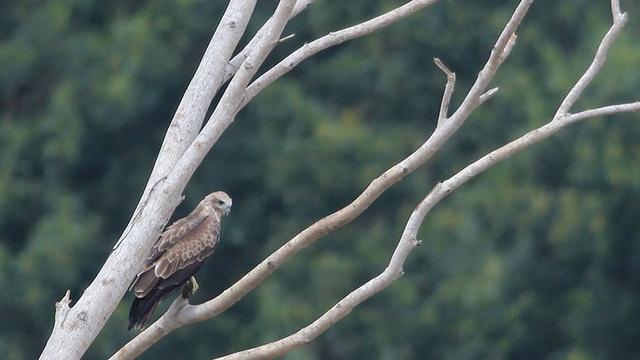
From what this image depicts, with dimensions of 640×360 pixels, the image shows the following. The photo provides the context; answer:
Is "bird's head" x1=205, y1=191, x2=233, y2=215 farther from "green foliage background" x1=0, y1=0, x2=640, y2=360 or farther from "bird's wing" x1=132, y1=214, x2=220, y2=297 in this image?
"green foliage background" x1=0, y1=0, x2=640, y2=360

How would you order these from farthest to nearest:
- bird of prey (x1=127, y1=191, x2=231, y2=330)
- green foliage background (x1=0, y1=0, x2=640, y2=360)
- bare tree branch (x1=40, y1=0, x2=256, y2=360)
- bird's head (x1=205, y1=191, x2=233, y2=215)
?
green foliage background (x1=0, y1=0, x2=640, y2=360) → bird's head (x1=205, y1=191, x2=233, y2=215) → bird of prey (x1=127, y1=191, x2=231, y2=330) → bare tree branch (x1=40, y1=0, x2=256, y2=360)

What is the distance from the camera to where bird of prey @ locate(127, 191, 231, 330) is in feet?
21.3

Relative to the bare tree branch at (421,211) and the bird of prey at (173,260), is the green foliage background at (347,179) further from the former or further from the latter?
the bare tree branch at (421,211)

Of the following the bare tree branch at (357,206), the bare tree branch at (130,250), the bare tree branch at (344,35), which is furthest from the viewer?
the bare tree branch at (344,35)

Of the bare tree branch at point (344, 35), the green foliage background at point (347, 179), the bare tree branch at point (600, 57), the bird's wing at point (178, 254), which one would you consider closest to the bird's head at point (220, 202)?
the bird's wing at point (178, 254)

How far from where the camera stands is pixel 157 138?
14.3m

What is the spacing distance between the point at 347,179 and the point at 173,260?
734 centimetres

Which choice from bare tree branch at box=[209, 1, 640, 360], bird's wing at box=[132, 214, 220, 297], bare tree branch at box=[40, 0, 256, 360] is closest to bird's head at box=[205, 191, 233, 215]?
bird's wing at box=[132, 214, 220, 297]

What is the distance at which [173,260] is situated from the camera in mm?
6742

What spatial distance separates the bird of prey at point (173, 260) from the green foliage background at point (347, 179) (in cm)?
574

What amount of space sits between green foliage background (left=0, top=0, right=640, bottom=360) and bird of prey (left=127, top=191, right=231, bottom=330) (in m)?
5.74

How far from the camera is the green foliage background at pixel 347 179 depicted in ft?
42.9

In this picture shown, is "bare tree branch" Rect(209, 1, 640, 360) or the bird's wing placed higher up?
the bird's wing

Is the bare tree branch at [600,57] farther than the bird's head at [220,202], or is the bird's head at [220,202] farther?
the bird's head at [220,202]
